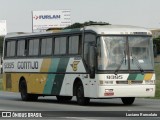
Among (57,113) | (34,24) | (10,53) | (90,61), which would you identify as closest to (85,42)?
(90,61)

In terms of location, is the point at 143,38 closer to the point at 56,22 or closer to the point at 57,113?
the point at 57,113

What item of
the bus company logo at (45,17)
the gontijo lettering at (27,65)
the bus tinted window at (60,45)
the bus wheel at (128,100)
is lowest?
the bus company logo at (45,17)

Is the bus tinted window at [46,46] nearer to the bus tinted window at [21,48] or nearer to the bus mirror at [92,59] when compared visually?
the bus tinted window at [21,48]

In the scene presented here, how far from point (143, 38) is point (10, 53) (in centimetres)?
894

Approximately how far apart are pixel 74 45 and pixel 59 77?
1.94 meters

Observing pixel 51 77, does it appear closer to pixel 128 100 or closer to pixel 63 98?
pixel 63 98

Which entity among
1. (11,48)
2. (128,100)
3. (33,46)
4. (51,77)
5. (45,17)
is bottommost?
(45,17)

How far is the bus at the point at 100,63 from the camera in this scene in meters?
27.1

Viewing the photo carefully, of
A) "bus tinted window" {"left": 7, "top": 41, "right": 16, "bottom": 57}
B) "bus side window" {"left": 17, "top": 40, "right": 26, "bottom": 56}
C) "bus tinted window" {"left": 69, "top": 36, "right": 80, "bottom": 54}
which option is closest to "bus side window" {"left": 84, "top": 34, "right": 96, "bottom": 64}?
"bus tinted window" {"left": 69, "top": 36, "right": 80, "bottom": 54}

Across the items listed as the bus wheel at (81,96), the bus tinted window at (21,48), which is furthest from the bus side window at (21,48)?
the bus wheel at (81,96)

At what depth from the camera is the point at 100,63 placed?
27.2 metres

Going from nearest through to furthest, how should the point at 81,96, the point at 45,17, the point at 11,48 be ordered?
the point at 81,96
the point at 11,48
the point at 45,17

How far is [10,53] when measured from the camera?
34.8 meters

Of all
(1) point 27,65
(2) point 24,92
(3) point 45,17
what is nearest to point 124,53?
(1) point 27,65
